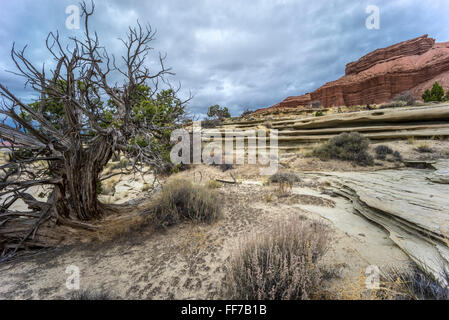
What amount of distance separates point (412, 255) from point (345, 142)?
844 cm

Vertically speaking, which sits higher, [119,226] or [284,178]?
[284,178]

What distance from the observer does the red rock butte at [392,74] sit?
34625mm

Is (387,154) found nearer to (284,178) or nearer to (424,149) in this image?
(424,149)

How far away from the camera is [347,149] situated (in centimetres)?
879

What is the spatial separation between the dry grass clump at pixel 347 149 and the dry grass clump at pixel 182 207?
7507 mm

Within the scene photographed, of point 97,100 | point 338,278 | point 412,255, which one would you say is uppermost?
point 97,100

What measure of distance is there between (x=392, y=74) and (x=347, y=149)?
44.9 meters

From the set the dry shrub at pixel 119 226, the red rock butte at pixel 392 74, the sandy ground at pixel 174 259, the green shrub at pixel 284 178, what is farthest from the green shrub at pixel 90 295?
the red rock butte at pixel 392 74

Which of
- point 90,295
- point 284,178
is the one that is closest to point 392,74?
point 284,178

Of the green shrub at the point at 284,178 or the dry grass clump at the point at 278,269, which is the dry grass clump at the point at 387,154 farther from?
the dry grass clump at the point at 278,269

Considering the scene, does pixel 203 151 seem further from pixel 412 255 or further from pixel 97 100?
pixel 412 255

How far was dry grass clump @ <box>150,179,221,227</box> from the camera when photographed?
377 centimetres

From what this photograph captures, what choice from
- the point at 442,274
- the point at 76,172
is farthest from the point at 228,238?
the point at 76,172
